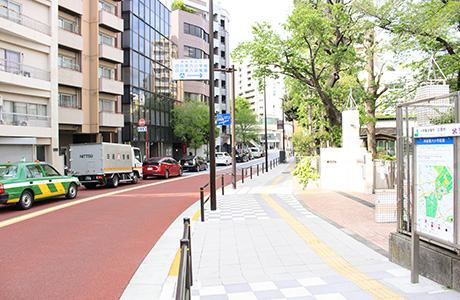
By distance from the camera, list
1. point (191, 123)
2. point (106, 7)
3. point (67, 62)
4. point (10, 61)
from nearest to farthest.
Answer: point (10, 61) → point (67, 62) → point (106, 7) → point (191, 123)

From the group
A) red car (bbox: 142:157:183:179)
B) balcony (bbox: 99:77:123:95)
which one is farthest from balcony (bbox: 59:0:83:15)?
red car (bbox: 142:157:183:179)

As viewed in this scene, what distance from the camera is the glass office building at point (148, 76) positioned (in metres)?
34.1

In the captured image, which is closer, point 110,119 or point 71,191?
point 71,191

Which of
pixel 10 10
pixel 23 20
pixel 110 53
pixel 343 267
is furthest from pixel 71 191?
pixel 110 53

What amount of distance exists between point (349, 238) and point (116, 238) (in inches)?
195

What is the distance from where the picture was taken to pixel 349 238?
7.04 meters

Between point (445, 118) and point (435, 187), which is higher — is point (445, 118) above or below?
above

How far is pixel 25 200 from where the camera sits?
39.2 feet

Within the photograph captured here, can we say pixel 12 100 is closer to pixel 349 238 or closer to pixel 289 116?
pixel 349 238

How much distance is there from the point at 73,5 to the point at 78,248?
2503cm

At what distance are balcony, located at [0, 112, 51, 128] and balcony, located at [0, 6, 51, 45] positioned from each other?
4879mm

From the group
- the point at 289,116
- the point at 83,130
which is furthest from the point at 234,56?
the point at 289,116

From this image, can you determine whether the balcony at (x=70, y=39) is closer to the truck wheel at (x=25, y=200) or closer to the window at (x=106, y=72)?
the window at (x=106, y=72)

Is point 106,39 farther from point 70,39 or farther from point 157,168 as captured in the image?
point 157,168
